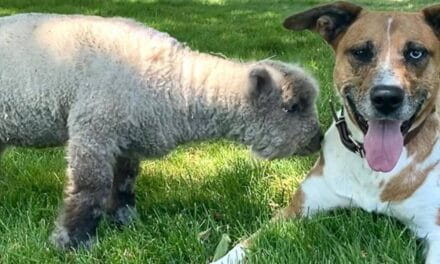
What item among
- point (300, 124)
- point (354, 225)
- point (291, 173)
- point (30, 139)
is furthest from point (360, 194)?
point (30, 139)

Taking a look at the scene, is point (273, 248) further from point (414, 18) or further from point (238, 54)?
point (238, 54)

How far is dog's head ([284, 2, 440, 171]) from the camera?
3.82m

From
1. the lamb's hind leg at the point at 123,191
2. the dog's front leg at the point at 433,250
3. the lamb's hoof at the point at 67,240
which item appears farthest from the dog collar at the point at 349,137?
the lamb's hoof at the point at 67,240

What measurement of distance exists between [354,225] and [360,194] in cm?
22

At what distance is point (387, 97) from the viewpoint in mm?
3758

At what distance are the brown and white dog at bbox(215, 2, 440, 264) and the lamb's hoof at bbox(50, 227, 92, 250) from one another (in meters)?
0.71

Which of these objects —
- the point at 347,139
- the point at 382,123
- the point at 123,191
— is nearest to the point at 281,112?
the point at 347,139

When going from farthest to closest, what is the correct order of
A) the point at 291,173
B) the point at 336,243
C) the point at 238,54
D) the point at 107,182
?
the point at 238,54, the point at 291,173, the point at 107,182, the point at 336,243

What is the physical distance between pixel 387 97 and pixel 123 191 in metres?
1.66

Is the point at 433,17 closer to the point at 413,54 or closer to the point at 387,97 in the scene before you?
the point at 413,54

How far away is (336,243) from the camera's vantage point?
3938mm

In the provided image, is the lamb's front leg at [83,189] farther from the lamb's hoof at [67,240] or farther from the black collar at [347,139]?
the black collar at [347,139]

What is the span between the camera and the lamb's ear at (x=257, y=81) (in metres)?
4.30

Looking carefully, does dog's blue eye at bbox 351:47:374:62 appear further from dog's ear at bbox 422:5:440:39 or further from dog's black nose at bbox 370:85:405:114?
dog's ear at bbox 422:5:440:39
